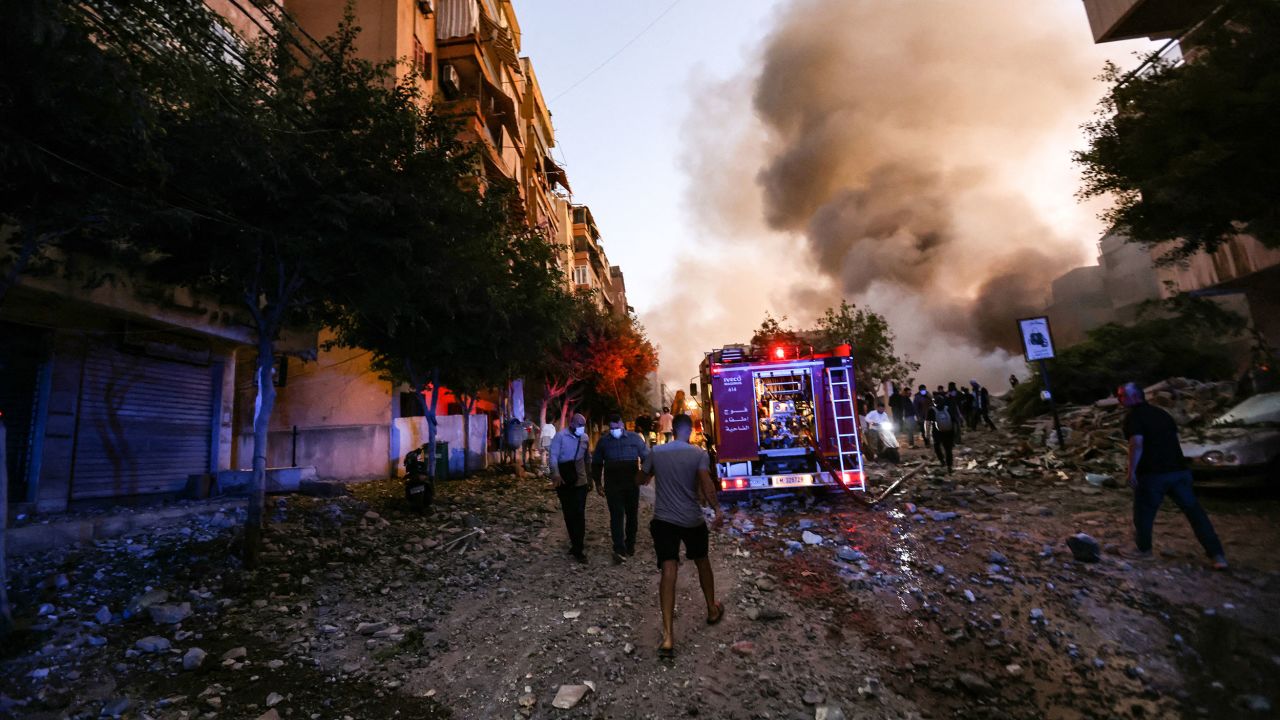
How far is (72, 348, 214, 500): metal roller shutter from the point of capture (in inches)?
372

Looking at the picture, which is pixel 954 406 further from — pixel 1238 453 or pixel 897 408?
pixel 1238 453

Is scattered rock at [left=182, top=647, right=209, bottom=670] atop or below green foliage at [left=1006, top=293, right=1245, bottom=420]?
below

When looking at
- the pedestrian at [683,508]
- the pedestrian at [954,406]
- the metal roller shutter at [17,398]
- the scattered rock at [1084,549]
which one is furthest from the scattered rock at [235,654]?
the pedestrian at [954,406]

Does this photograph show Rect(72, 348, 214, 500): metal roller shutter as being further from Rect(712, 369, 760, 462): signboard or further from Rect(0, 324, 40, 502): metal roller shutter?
Rect(712, 369, 760, 462): signboard

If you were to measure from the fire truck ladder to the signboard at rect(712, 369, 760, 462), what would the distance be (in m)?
1.48

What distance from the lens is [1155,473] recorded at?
5539mm

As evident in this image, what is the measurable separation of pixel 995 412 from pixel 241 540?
26.7 m

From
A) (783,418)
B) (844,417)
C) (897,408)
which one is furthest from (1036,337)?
(897,408)

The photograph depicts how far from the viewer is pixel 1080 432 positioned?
1318 cm

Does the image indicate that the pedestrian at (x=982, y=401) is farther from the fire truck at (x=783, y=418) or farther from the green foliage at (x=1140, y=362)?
the fire truck at (x=783, y=418)

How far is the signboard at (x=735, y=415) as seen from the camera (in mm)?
10375

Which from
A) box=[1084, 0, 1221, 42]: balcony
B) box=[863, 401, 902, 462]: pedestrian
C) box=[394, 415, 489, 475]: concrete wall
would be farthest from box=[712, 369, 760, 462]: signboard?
box=[1084, 0, 1221, 42]: balcony

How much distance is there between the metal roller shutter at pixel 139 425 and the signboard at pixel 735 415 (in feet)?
35.4

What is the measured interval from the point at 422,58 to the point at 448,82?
53.9 inches
